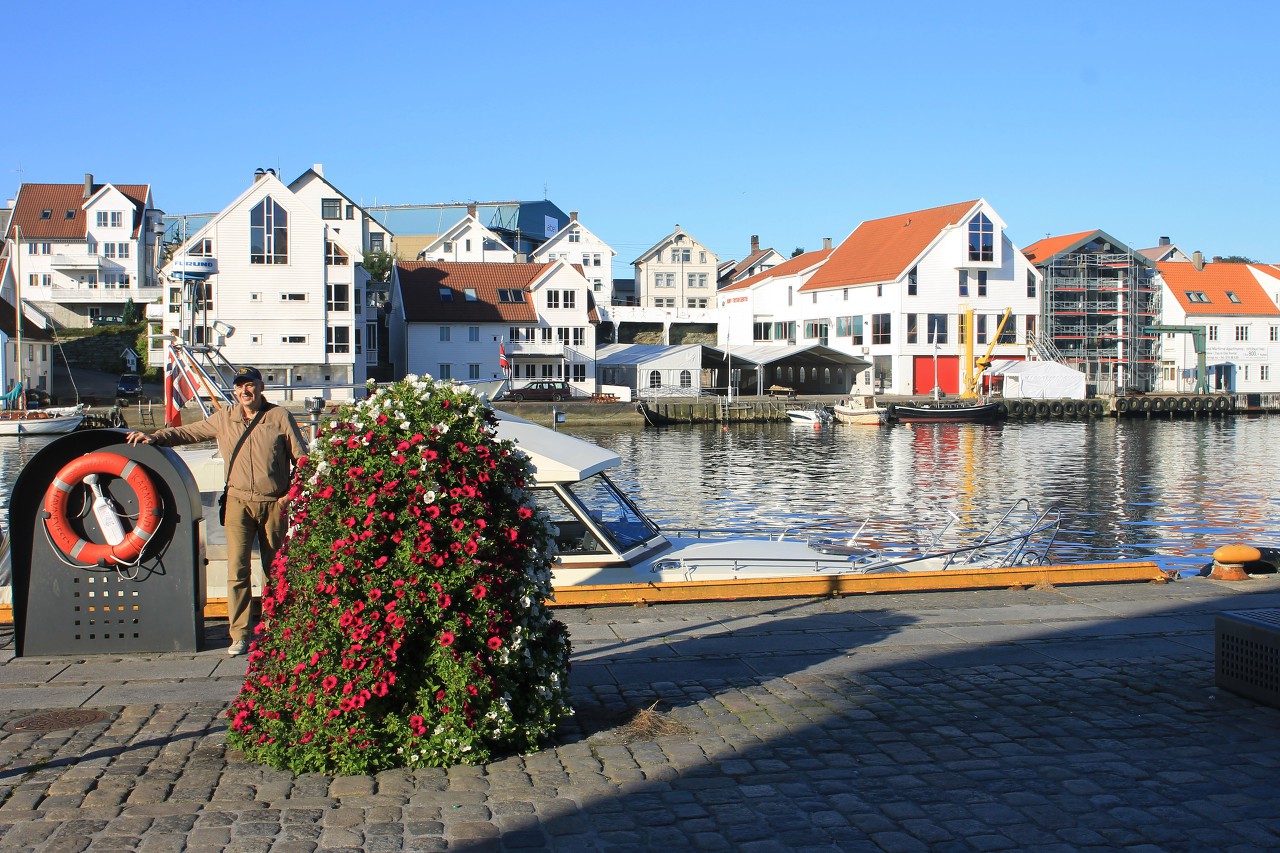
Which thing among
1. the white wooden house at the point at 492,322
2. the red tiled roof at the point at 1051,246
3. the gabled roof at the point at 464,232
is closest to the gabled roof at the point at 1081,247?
the red tiled roof at the point at 1051,246

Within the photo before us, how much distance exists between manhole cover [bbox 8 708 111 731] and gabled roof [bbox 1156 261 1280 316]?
9849 cm

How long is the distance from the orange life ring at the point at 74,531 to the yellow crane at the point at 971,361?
3004 inches

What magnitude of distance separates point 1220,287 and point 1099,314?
15204 mm

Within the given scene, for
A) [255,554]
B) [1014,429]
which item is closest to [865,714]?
[255,554]

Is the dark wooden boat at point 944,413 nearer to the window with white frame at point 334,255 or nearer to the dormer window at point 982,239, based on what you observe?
the dormer window at point 982,239

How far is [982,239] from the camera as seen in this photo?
274 feet

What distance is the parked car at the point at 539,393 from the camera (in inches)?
2779

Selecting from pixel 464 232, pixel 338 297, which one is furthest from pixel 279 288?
pixel 464 232

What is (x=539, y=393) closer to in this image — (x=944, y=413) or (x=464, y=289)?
(x=464, y=289)

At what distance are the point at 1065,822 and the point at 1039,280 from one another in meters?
85.9

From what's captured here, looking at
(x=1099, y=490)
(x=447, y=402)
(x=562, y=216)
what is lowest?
(x=1099, y=490)

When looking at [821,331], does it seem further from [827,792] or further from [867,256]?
[827,792]

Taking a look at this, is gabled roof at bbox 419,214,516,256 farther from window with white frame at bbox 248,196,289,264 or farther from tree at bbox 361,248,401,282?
window with white frame at bbox 248,196,289,264

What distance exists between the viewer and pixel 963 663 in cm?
893
